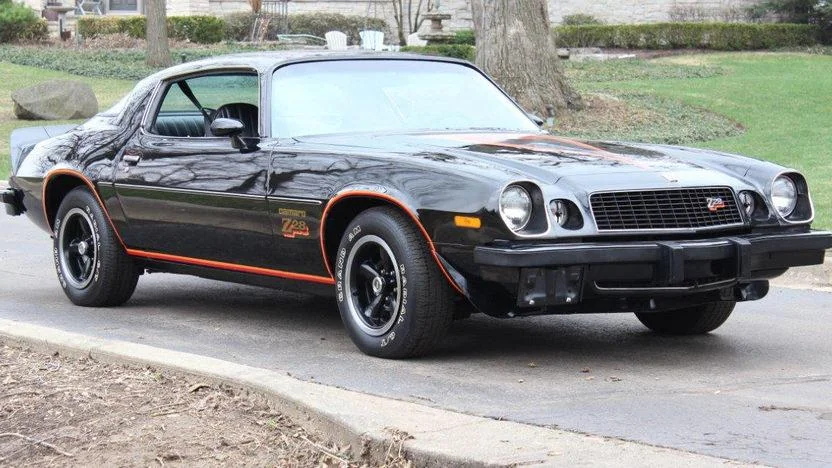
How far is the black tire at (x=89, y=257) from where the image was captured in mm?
8062

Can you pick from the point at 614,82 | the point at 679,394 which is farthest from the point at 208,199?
the point at 614,82

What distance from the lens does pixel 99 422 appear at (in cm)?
520

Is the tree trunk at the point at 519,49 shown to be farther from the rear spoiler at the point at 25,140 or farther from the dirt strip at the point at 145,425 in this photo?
the dirt strip at the point at 145,425

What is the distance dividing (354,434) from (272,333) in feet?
8.88

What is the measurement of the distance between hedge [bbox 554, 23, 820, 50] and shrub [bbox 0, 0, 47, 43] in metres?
14.2

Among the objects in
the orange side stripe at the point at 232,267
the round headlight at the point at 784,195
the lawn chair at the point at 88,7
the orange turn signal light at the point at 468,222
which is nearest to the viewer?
the orange turn signal light at the point at 468,222

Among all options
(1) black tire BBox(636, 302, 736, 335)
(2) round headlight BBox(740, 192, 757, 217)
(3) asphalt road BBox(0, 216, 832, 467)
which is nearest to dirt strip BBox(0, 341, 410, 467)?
(3) asphalt road BBox(0, 216, 832, 467)

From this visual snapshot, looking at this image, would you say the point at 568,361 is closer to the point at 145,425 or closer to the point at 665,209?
the point at 665,209

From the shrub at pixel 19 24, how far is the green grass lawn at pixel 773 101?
1703 cm

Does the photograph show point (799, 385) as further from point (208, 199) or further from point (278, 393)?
point (208, 199)

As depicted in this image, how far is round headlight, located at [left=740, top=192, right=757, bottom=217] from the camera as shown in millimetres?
6539

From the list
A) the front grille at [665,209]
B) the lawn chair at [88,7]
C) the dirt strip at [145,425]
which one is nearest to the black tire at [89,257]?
the dirt strip at [145,425]

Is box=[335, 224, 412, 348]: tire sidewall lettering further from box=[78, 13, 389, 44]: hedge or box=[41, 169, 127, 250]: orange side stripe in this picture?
box=[78, 13, 389, 44]: hedge

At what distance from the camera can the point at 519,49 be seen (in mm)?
20531
